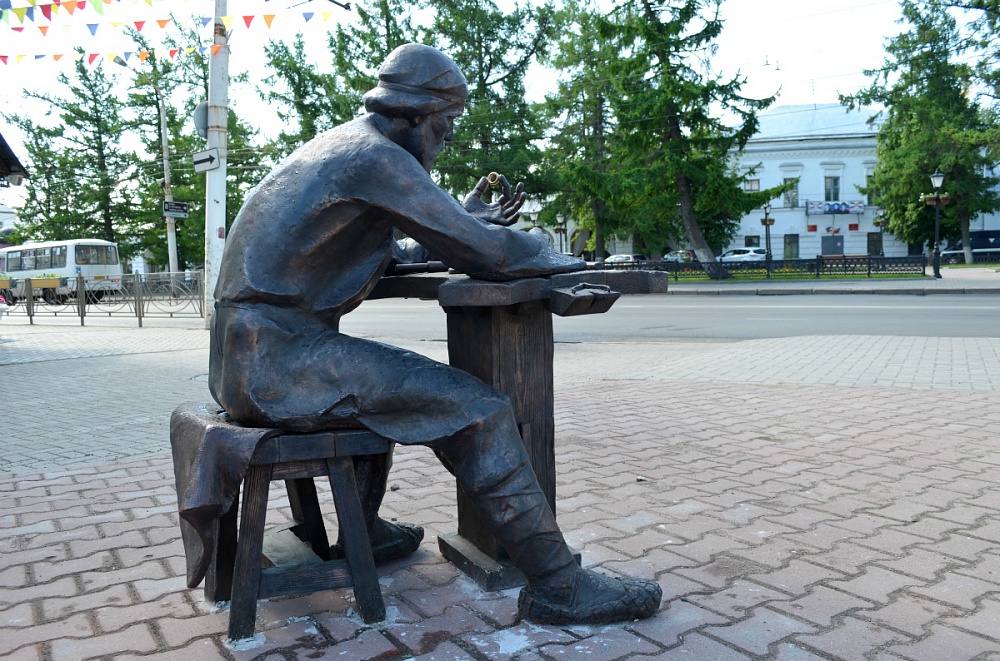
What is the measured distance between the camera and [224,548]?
8.79 feet

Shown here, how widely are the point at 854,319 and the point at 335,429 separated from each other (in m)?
13.2

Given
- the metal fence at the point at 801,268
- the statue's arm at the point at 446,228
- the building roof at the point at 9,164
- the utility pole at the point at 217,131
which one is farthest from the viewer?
the metal fence at the point at 801,268

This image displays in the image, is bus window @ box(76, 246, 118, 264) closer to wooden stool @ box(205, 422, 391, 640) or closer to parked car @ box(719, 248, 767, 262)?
parked car @ box(719, 248, 767, 262)

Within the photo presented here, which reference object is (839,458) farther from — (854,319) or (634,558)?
(854,319)

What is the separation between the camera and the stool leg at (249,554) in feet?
7.93

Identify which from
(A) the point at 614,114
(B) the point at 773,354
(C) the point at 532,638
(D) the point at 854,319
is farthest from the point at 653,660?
(A) the point at 614,114

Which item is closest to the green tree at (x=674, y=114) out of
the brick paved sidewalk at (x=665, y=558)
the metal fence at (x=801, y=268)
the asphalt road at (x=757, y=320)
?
the metal fence at (x=801, y=268)

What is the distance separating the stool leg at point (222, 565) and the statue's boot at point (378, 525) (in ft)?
1.20

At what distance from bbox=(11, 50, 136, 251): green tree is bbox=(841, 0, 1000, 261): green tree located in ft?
117

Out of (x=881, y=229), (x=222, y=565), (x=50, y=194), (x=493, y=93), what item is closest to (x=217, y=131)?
(x=222, y=565)

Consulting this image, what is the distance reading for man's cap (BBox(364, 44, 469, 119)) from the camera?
260 centimetres

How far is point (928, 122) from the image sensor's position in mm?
40312

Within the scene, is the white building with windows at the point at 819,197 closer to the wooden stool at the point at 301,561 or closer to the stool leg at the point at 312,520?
the stool leg at the point at 312,520

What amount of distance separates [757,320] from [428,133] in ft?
41.4
